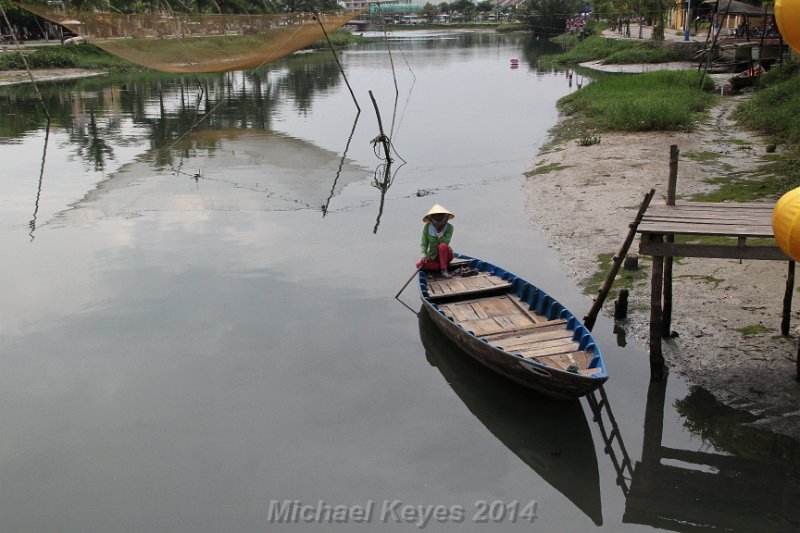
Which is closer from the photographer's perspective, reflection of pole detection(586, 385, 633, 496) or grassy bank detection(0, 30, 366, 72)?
reflection of pole detection(586, 385, 633, 496)

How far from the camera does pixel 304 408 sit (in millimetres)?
7137

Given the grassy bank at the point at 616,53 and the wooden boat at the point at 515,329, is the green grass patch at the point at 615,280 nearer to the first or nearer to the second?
the wooden boat at the point at 515,329

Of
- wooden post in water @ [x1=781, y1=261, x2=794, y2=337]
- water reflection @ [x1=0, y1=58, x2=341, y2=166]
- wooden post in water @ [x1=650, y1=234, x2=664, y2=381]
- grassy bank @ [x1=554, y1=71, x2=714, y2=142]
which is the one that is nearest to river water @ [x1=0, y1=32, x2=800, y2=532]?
wooden post in water @ [x1=650, y1=234, x2=664, y2=381]

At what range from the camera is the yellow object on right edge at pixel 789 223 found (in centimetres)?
514

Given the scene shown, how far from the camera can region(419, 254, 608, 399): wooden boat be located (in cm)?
636

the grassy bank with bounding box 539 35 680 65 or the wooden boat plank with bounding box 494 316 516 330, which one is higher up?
the grassy bank with bounding box 539 35 680 65

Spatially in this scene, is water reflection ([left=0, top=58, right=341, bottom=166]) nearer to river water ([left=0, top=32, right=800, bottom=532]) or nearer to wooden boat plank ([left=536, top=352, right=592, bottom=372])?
river water ([left=0, top=32, right=800, bottom=532])

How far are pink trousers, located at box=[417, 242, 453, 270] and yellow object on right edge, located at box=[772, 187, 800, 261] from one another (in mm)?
4208

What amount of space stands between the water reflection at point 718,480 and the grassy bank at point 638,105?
12883 millimetres

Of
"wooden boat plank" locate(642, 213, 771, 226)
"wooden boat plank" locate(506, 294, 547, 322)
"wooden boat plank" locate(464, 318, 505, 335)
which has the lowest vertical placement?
"wooden boat plank" locate(464, 318, 505, 335)

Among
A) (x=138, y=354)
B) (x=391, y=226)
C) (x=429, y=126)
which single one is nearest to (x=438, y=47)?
(x=429, y=126)

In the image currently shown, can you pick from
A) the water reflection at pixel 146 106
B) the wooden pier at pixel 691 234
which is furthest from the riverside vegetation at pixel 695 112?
the water reflection at pixel 146 106

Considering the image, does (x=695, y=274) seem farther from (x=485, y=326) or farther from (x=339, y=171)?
(x=339, y=171)

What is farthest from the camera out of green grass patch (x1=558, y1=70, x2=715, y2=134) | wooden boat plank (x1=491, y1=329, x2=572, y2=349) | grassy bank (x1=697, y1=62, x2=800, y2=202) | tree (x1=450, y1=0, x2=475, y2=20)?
tree (x1=450, y1=0, x2=475, y2=20)
